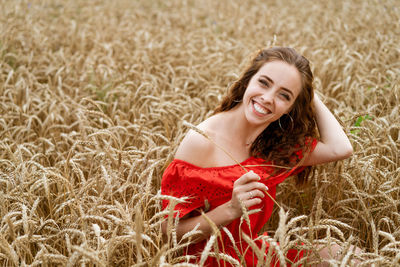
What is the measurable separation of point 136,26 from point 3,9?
84.3 inches

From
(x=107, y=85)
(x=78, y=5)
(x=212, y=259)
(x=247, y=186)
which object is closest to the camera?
(x=247, y=186)

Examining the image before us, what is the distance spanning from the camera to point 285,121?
81.0 inches

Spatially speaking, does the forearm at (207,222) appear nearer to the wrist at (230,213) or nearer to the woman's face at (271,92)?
the wrist at (230,213)

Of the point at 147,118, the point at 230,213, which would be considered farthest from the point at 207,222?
the point at 147,118

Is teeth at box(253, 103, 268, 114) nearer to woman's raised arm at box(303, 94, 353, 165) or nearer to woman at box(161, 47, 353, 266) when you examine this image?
woman at box(161, 47, 353, 266)

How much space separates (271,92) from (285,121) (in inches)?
13.3

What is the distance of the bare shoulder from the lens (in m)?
1.72

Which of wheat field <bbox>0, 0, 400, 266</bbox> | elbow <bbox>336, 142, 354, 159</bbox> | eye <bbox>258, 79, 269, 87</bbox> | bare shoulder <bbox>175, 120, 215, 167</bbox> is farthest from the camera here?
elbow <bbox>336, 142, 354, 159</bbox>

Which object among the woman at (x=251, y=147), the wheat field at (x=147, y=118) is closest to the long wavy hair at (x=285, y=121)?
the woman at (x=251, y=147)

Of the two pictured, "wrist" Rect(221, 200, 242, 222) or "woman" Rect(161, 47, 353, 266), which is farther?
"woman" Rect(161, 47, 353, 266)

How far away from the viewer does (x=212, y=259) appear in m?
1.77

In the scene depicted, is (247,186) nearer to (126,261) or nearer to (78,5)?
(126,261)

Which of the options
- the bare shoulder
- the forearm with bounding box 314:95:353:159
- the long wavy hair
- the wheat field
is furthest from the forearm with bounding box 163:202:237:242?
the forearm with bounding box 314:95:353:159

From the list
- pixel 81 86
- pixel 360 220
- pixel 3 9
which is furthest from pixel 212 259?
pixel 3 9
